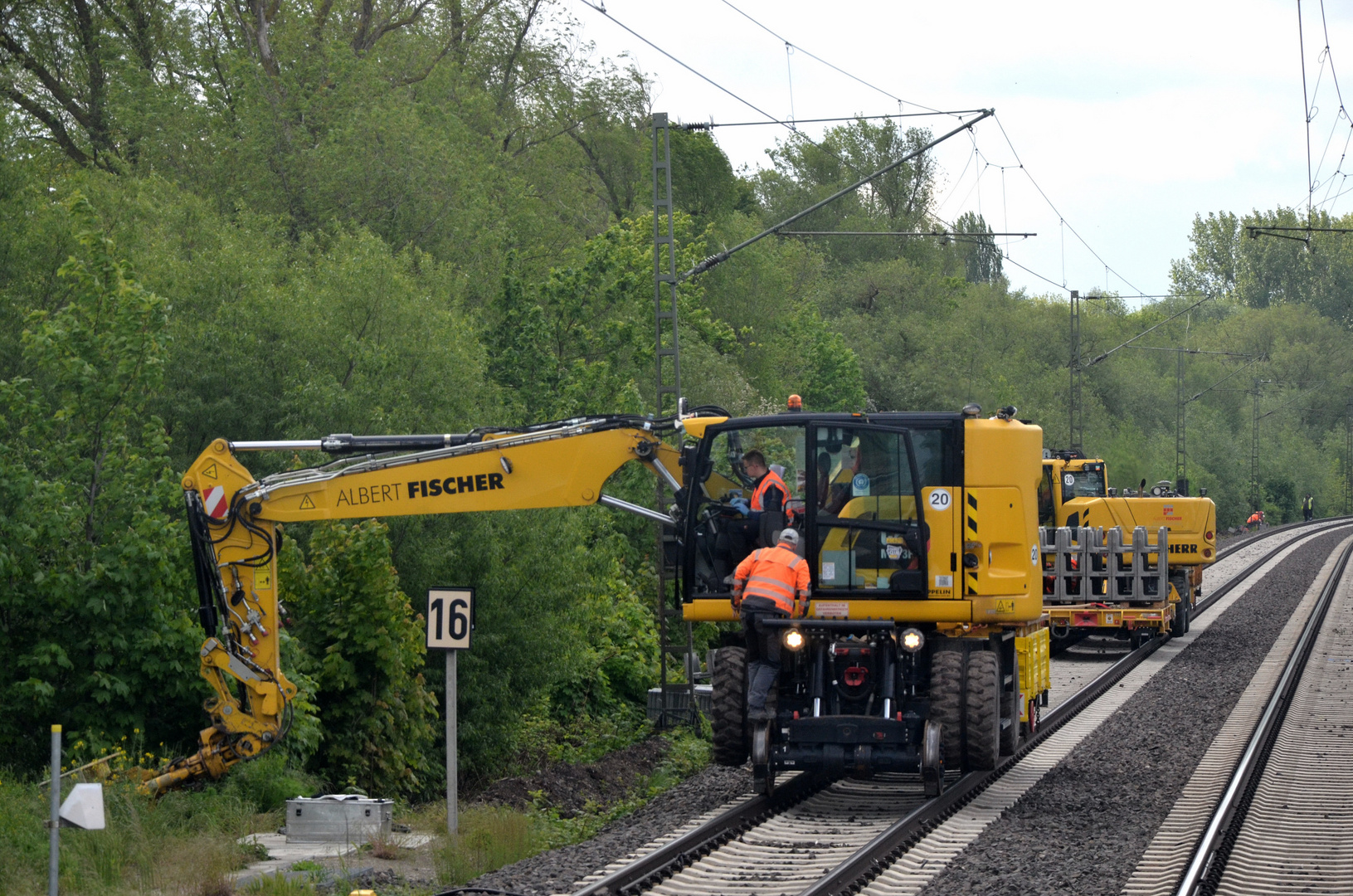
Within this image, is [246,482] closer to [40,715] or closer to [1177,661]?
[40,715]

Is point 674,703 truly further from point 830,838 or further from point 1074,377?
point 1074,377

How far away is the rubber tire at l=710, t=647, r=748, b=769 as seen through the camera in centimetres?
1352

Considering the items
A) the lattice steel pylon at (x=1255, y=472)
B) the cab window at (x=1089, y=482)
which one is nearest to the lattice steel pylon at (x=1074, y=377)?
the cab window at (x=1089, y=482)

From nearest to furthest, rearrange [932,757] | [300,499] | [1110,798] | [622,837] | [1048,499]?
1. [622,837]
2. [932,757]
3. [300,499]
4. [1110,798]
5. [1048,499]

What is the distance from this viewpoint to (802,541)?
43.3 feet

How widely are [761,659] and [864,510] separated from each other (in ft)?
5.26

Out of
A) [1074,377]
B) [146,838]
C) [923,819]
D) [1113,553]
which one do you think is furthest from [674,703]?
[1074,377]

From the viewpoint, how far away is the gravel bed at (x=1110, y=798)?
10.4 meters

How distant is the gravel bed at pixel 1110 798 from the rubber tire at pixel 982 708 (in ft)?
1.78

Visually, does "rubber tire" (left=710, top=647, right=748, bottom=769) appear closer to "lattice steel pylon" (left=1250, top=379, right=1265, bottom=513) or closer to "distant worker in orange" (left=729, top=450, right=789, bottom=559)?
"distant worker in orange" (left=729, top=450, right=789, bottom=559)

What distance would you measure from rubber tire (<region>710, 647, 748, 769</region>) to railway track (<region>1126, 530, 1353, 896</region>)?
3729 millimetres

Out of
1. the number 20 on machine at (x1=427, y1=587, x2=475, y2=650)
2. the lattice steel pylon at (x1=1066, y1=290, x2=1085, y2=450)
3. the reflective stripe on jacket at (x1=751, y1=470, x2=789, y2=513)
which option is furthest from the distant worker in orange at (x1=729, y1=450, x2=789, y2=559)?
the lattice steel pylon at (x1=1066, y1=290, x2=1085, y2=450)

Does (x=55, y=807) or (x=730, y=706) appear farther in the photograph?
(x=730, y=706)

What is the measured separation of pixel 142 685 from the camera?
49.4ft
